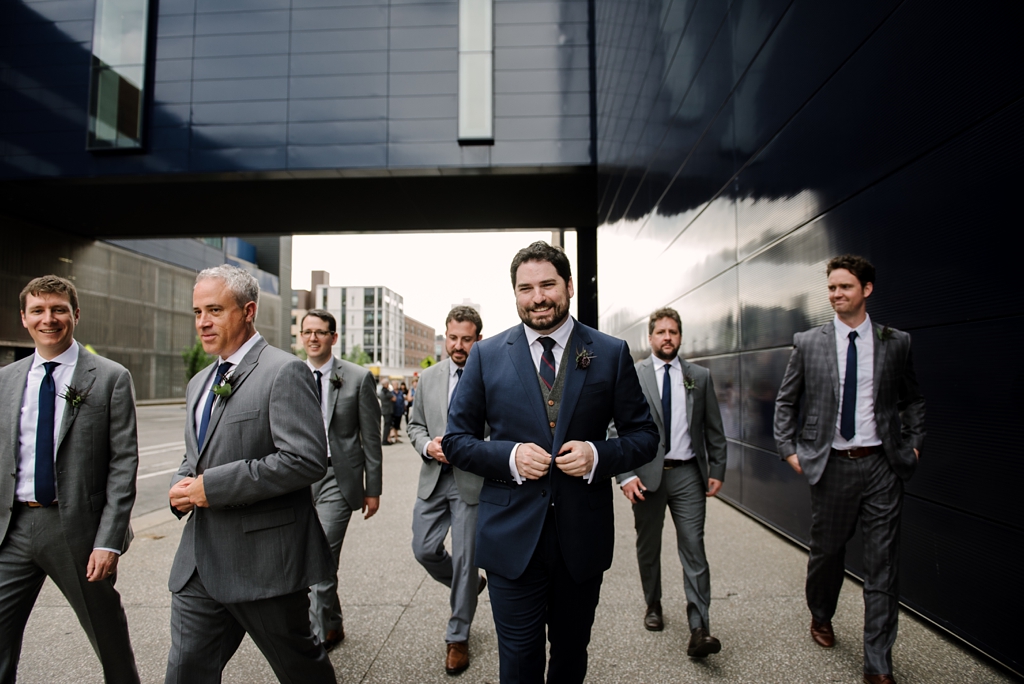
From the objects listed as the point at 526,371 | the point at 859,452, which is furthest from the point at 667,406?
the point at 526,371

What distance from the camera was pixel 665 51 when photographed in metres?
9.66

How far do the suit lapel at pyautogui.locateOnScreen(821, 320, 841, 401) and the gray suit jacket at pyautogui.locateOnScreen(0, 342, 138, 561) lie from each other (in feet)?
11.9

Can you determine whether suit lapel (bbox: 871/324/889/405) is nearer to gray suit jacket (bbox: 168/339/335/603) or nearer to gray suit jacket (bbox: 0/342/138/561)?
gray suit jacket (bbox: 168/339/335/603)

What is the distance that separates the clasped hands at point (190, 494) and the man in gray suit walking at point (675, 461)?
8.55 ft

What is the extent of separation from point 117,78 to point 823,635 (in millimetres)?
20076

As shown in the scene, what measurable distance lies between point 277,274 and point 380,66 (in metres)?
52.2

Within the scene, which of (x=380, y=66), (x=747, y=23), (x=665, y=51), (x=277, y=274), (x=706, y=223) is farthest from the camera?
(x=277, y=274)

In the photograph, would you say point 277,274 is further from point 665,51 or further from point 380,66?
point 665,51

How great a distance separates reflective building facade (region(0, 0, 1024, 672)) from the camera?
3457mm

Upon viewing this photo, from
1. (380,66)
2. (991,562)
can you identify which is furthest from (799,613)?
(380,66)

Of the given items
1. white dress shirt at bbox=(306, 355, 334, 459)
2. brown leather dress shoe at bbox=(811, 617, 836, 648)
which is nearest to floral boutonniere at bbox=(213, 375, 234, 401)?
white dress shirt at bbox=(306, 355, 334, 459)

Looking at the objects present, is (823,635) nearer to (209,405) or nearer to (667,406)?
(667,406)

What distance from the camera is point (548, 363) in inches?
93.0

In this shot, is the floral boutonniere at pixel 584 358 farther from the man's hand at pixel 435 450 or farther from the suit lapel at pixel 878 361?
the suit lapel at pixel 878 361
